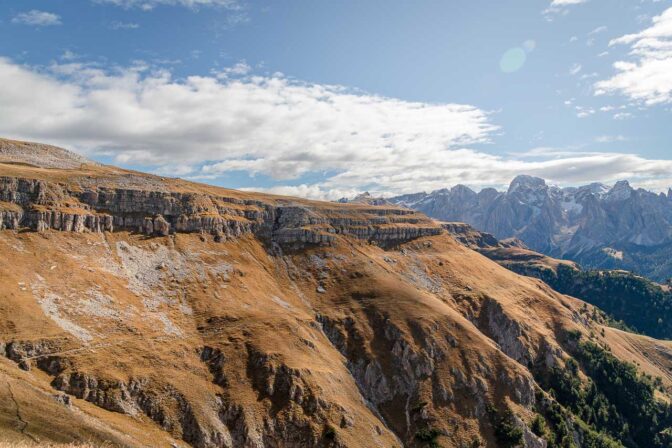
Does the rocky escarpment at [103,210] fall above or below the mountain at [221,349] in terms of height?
Answer: above

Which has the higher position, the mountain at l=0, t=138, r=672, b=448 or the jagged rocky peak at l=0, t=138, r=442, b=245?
the jagged rocky peak at l=0, t=138, r=442, b=245

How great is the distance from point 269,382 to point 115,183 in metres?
109

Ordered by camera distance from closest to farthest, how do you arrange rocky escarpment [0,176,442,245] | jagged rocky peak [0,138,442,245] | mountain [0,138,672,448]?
mountain [0,138,672,448], rocky escarpment [0,176,442,245], jagged rocky peak [0,138,442,245]

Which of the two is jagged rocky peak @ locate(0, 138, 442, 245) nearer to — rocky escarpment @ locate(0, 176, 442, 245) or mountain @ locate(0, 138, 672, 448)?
rocky escarpment @ locate(0, 176, 442, 245)

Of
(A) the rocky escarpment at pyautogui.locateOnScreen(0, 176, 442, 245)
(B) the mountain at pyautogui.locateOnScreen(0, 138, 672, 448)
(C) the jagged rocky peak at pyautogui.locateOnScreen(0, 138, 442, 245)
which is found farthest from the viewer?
(C) the jagged rocky peak at pyautogui.locateOnScreen(0, 138, 442, 245)

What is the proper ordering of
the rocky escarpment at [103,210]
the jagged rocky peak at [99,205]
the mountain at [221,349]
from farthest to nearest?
1. the jagged rocky peak at [99,205]
2. the rocky escarpment at [103,210]
3. the mountain at [221,349]

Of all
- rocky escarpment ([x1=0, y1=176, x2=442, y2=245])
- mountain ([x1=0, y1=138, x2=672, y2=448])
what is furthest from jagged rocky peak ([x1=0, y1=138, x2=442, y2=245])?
mountain ([x1=0, y1=138, x2=672, y2=448])

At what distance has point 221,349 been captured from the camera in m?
128

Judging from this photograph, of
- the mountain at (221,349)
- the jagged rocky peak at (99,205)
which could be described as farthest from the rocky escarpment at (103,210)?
the mountain at (221,349)

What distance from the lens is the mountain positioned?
103 m

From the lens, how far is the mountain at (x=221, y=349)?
4058 inches

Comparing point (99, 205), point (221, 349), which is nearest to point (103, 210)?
point (99, 205)

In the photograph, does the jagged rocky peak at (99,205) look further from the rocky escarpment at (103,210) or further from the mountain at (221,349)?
the mountain at (221,349)

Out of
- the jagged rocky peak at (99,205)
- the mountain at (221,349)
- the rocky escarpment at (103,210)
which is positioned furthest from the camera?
the jagged rocky peak at (99,205)
